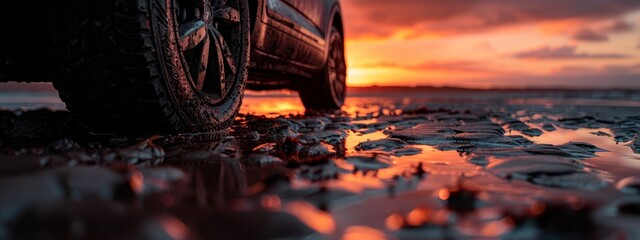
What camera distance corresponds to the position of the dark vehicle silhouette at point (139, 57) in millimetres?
1680

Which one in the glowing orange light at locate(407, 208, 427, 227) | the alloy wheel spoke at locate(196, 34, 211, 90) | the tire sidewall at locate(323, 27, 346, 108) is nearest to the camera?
the glowing orange light at locate(407, 208, 427, 227)

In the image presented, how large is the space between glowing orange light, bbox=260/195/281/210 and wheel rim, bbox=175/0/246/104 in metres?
1.08

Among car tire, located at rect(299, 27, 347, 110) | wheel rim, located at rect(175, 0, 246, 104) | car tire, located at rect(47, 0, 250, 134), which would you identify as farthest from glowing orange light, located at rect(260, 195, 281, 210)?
car tire, located at rect(299, 27, 347, 110)

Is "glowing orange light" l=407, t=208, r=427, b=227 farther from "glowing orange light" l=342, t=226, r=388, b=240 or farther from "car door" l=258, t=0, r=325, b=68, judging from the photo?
"car door" l=258, t=0, r=325, b=68

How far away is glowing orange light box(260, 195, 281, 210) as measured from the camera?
2.99 feet

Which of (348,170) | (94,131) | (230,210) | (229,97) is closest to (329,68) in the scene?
(229,97)

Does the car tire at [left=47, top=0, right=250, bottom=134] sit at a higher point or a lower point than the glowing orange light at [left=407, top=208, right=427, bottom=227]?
higher

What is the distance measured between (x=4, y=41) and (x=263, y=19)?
130 centimetres

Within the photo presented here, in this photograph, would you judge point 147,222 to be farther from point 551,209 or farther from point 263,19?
point 263,19

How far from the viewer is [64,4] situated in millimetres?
1709

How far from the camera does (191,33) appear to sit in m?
2.02

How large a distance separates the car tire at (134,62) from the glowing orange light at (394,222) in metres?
1.12

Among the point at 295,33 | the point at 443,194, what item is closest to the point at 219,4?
the point at 295,33

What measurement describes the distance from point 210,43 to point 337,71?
3374 mm
